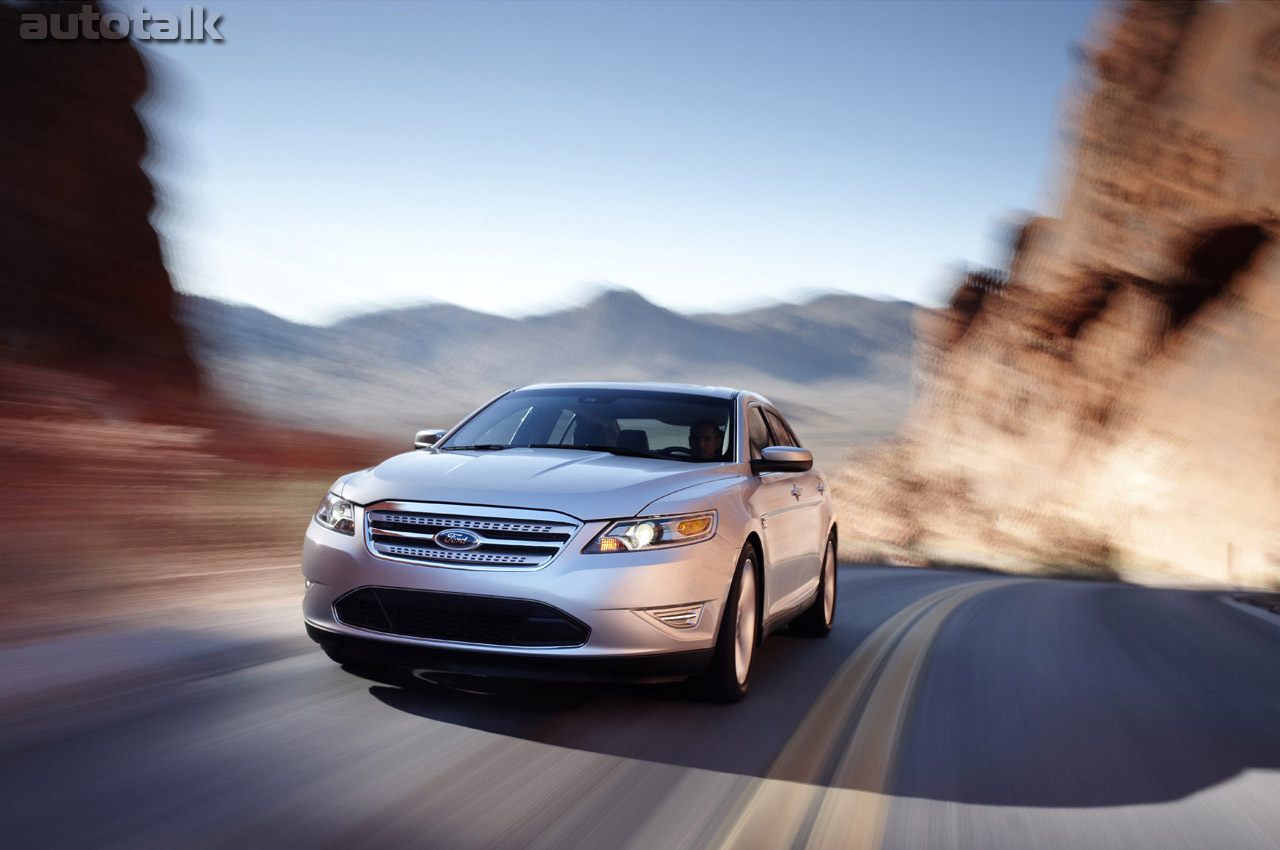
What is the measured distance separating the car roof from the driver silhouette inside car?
1.32ft

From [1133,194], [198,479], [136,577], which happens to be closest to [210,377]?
[198,479]

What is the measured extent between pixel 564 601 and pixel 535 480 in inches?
26.8

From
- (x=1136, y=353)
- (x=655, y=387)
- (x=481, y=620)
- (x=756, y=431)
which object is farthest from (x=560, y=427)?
(x=1136, y=353)

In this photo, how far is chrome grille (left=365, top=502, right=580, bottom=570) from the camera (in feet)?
16.4

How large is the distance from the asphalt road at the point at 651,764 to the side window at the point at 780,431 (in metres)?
1.70

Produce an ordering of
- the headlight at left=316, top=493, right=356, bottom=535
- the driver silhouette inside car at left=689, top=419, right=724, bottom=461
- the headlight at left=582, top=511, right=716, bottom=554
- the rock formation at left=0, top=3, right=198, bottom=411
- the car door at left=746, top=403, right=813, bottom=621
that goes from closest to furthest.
Answer: the headlight at left=582, top=511, right=716, bottom=554 < the headlight at left=316, top=493, right=356, bottom=535 < the car door at left=746, top=403, right=813, bottom=621 < the driver silhouette inside car at left=689, top=419, right=724, bottom=461 < the rock formation at left=0, top=3, right=198, bottom=411

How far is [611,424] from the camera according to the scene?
22.6ft

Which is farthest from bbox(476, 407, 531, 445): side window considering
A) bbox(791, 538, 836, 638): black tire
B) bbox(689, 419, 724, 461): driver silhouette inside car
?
bbox(791, 538, 836, 638): black tire

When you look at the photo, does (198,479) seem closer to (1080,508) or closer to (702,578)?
(702,578)

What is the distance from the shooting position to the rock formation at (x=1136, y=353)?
32500 millimetres

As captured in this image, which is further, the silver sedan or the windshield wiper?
the windshield wiper

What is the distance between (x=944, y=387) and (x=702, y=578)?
41.4 m

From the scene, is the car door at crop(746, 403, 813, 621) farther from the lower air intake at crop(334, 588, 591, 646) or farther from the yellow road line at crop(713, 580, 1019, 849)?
the lower air intake at crop(334, 588, 591, 646)

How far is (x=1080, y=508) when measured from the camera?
36812mm
